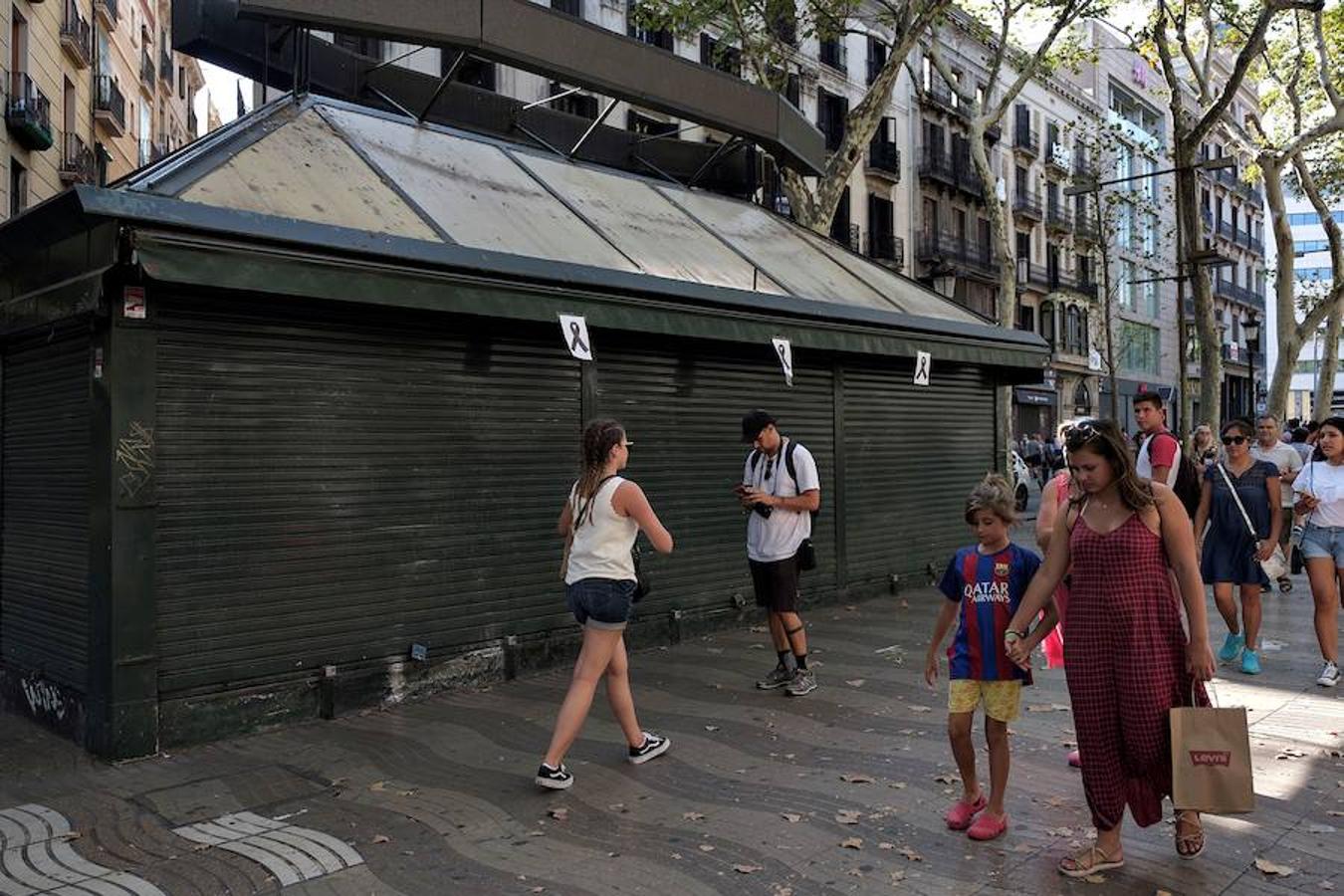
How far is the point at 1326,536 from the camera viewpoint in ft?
23.0

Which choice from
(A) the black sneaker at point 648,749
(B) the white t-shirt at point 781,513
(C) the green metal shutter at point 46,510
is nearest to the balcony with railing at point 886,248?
(B) the white t-shirt at point 781,513

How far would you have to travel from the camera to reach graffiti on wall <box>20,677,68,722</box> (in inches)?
243

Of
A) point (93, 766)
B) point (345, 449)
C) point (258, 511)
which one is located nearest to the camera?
point (93, 766)

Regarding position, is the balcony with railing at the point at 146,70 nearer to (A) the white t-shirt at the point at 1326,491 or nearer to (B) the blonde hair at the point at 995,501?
(A) the white t-shirt at the point at 1326,491

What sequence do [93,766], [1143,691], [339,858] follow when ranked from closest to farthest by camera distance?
1. [1143,691]
2. [339,858]
3. [93,766]

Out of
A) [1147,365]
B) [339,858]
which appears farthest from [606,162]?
[1147,365]

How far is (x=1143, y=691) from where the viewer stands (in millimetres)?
3922

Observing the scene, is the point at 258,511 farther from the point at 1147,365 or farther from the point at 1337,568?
the point at 1147,365

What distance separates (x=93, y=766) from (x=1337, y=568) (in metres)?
7.48

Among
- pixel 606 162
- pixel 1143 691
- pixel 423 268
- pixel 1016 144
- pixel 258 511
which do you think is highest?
pixel 1016 144

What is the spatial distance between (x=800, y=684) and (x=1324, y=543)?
353cm

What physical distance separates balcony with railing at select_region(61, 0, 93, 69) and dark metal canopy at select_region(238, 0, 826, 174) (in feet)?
68.1

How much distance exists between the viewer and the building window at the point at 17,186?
22.4 meters

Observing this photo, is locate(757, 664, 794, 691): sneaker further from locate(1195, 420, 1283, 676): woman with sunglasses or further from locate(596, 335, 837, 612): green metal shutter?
locate(1195, 420, 1283, 676): woman with sunglasses
